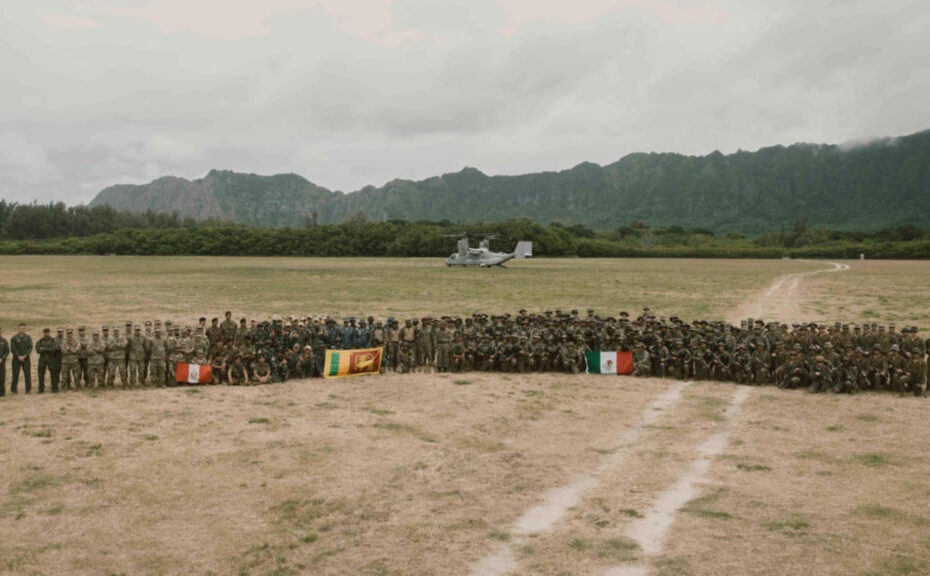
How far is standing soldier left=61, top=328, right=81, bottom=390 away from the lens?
17.7m

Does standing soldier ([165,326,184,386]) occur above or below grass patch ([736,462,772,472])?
above

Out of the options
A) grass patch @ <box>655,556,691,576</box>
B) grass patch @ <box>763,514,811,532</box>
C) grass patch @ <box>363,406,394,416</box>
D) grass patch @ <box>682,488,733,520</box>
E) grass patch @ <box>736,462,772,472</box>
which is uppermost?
grass patch @ <box>363,406,394,416</box>

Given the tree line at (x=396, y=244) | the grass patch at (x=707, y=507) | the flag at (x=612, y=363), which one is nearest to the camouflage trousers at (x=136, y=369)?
the flag at (x=612, y=363)

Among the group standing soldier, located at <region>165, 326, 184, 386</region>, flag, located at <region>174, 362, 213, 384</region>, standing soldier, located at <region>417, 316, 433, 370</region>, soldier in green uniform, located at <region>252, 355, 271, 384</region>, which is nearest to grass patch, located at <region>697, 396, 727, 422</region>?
standing soldier, located at <region>417, 316, 433, 370</region>

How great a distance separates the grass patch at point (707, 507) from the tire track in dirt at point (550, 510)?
156 cm

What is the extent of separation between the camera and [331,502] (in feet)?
34.3

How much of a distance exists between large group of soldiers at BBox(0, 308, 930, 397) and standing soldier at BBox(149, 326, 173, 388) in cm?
3

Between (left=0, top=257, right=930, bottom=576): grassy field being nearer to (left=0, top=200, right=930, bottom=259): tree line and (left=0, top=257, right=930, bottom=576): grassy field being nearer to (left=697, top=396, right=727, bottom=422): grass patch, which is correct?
(left=697, top=396, right=727, bottom=422): grass patch

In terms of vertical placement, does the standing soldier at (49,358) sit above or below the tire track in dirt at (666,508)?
above

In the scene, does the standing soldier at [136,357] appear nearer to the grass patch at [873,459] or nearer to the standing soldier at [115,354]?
the standing soldier at [115,354]

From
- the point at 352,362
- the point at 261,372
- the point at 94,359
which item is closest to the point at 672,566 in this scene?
the point at 352,362

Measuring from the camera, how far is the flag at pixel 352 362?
Answer: 20141mm

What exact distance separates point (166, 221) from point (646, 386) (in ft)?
614

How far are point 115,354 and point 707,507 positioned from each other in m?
15.2
